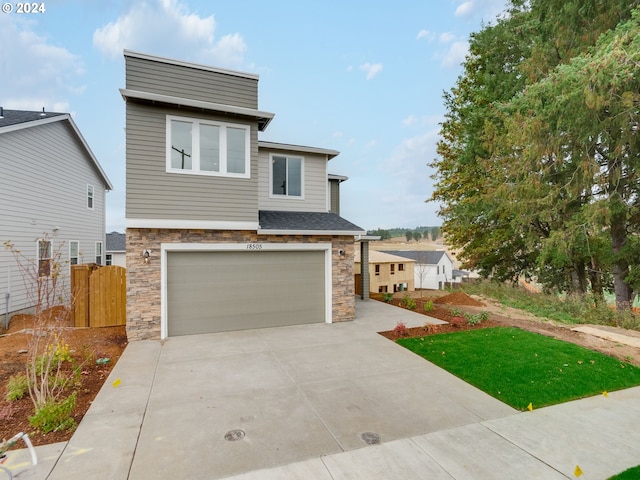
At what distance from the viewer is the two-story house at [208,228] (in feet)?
24.9

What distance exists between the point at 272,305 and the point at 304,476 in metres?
5.99

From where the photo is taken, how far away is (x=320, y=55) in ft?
50.8

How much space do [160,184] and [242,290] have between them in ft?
11.2

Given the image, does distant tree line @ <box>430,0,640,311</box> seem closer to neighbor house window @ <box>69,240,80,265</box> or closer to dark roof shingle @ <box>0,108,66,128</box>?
dark roof shingle @ <box>0,108,66,128</box>

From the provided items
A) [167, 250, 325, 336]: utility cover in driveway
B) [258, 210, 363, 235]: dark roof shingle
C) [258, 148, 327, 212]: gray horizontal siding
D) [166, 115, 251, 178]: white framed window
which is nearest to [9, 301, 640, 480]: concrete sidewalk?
[167, 250, 325, 336]: utility cover in driveway

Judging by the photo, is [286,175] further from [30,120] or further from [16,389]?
[30,120]

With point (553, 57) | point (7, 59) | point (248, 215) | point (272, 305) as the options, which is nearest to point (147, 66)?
point (248, 215)

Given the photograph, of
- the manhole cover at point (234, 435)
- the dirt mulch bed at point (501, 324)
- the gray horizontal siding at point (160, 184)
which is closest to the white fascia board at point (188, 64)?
the gray horizontal siding at point (160, 184)

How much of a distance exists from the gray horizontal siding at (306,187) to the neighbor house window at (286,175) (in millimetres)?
146

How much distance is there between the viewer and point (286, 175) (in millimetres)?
10742

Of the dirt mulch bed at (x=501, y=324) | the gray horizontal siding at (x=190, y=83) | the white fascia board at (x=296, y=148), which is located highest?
the gray horizontal siding at (x=190, y=83)

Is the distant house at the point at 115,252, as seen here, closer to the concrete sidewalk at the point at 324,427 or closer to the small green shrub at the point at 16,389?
the concrete sidewalk at the point at 324,427

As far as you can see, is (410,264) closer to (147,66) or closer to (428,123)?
(428,123)

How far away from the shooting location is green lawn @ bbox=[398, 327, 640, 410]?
5.14m
